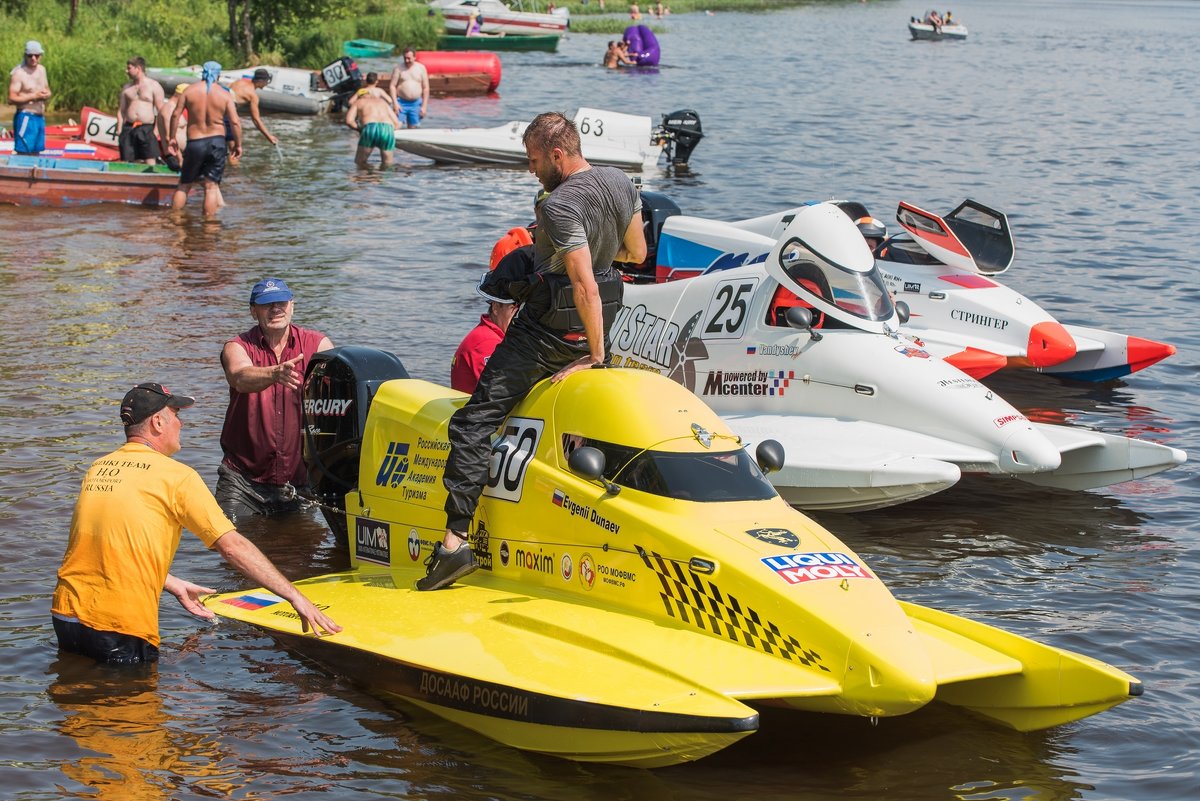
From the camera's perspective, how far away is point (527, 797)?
6.13 metres

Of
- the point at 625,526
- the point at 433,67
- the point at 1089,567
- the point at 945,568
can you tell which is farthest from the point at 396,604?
the point at 433,67

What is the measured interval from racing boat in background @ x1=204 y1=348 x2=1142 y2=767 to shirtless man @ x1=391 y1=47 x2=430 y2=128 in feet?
74.5

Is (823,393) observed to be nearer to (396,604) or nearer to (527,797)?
(396,604)

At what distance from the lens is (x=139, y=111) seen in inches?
861

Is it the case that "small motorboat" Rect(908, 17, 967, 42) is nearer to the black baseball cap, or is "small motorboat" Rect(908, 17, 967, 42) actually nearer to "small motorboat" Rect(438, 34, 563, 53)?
"small motorboat" Rect(438, 34, 563, 53)

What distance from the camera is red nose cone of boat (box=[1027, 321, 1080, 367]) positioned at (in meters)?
13.2

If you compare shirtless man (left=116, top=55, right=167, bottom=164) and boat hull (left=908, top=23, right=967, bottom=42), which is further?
boat hull (left=908, top=23, right=967, bottom=42)

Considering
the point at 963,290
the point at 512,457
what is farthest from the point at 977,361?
the point at 512,457

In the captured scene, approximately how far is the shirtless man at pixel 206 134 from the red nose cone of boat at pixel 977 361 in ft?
38.1

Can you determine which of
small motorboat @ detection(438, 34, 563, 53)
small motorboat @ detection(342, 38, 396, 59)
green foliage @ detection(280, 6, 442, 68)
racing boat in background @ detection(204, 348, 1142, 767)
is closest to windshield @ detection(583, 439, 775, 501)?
racing boat in background @ detection(204, 348, 1142, 767)

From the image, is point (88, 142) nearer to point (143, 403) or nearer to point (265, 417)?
point (265, 417)

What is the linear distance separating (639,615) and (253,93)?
65.5ft

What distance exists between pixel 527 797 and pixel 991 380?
30.3ft

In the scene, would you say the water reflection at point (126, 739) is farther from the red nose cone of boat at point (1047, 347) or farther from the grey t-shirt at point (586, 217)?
the red nose cone of boat at point (1047, 347)
